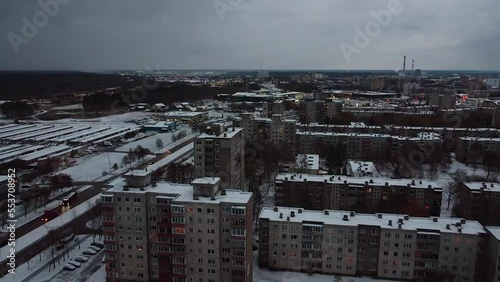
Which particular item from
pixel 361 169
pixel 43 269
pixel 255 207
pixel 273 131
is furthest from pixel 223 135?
pixel 273 131

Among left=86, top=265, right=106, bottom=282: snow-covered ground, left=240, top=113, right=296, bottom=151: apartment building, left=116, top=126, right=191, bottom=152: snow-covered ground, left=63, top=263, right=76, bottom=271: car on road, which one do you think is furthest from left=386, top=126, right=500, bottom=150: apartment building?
left=63, top=263, right=76, bottom=271: car on road

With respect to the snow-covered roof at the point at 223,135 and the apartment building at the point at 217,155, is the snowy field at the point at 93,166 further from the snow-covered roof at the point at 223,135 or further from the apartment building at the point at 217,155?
the snow-covered roof at the point at 223,135

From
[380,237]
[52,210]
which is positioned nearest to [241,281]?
[380,237]

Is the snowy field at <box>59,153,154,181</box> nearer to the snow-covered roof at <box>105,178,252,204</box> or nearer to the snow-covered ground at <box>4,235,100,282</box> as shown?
the snow-covered ground at <box>4,235,100,282</box>

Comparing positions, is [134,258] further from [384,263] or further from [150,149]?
[150,149]

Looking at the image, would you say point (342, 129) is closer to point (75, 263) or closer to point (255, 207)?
point (255, 207)

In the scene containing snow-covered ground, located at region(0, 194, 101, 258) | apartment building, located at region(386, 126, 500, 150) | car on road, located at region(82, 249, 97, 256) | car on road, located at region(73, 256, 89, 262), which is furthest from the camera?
apartment building, located at region(386, 126, 500, 150)
